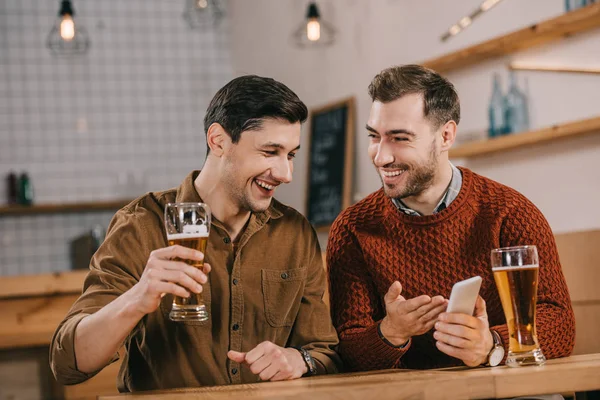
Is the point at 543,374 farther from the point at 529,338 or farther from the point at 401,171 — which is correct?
the point at 401,171

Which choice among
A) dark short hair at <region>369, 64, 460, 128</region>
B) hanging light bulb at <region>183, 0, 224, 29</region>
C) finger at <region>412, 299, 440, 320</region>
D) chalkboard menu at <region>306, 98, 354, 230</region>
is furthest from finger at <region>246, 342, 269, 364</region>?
hanging light bulb at <region>183, 0, 224, 29</region>

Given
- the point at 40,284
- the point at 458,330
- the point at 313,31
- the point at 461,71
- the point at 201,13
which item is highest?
the point at 201,13

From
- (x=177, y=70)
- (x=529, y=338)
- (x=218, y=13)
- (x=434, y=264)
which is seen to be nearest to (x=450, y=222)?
(x=434, y=264)

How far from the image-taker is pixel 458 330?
164 centimetres

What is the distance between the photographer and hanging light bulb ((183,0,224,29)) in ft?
18.5

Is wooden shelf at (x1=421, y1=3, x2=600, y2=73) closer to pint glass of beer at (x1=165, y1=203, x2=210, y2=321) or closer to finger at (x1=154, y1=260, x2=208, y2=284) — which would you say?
pint glass of beer at (x1=165, y1=203, x2=210, y2=321)

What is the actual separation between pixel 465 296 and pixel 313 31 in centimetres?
335

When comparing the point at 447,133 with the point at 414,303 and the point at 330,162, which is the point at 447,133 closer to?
the point at 414,303

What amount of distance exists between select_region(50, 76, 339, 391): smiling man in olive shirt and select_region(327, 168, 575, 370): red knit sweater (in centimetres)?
8

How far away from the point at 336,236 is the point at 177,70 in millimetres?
4334

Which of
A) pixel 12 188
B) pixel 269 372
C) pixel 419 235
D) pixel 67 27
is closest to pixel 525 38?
pixel 419 235

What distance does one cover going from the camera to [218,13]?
555 cm

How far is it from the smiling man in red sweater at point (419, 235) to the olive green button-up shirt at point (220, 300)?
12cm

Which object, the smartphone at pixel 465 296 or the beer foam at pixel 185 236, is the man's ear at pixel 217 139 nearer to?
the beer foam at pixel 185 236
